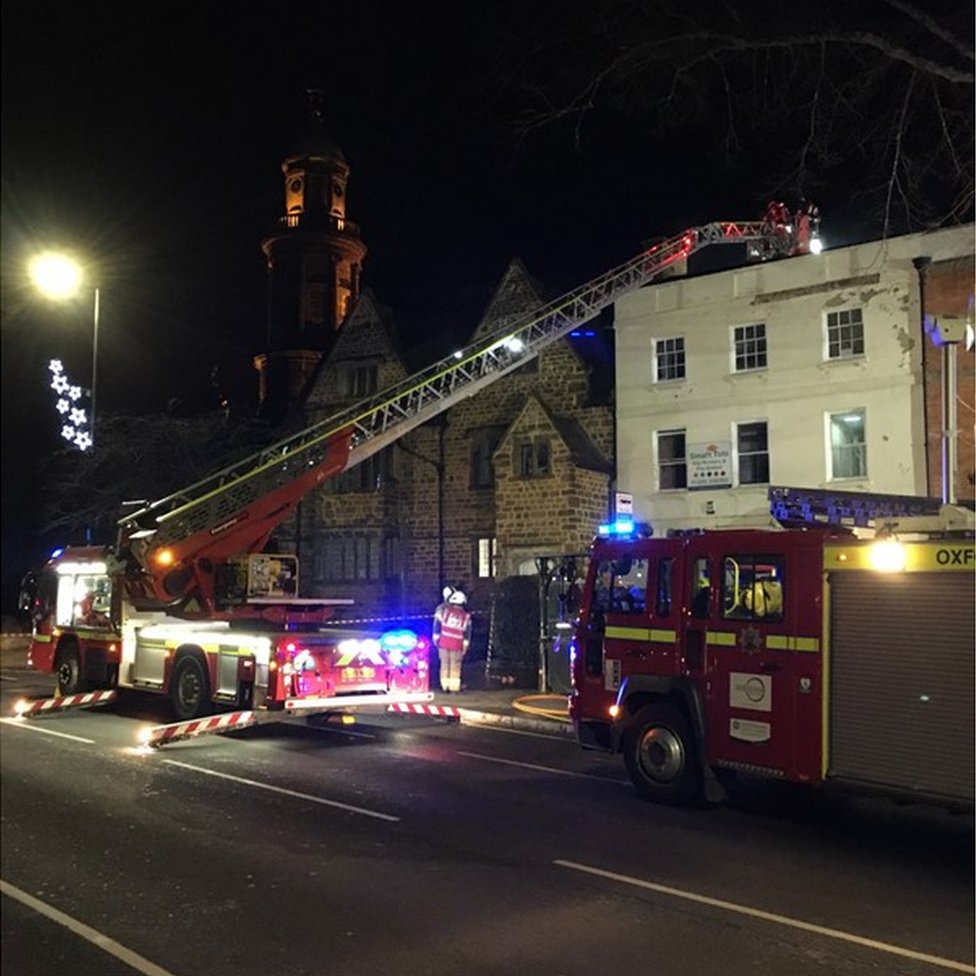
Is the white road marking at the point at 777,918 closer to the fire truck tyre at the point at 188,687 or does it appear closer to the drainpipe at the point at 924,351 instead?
the fire truck tyre at the point at 188,687

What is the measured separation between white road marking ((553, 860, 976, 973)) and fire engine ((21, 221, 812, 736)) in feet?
19.7

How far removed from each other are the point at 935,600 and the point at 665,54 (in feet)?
24.8

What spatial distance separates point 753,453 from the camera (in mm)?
23203

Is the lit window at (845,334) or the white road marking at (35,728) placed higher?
the lit window at (845,334)

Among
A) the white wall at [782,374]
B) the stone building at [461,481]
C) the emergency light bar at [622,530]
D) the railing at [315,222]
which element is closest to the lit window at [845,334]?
the white wall at [782,374]

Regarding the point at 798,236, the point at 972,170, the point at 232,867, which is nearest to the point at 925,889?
the point at 232,867

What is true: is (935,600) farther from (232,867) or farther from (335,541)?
(335,541)

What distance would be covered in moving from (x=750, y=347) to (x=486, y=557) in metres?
9.32

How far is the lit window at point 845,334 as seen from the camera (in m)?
21.8

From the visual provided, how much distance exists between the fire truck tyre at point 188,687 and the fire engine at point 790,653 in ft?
18.2

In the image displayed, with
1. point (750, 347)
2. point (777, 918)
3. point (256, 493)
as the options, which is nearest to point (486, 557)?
point (750, 347)

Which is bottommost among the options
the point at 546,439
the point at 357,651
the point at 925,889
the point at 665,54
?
the point at 925,889

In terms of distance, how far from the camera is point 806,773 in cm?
801

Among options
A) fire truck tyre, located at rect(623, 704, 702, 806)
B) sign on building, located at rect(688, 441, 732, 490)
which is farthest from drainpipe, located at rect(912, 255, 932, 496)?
fire truck tyre, located at rect(623, 704, 702, 806)
